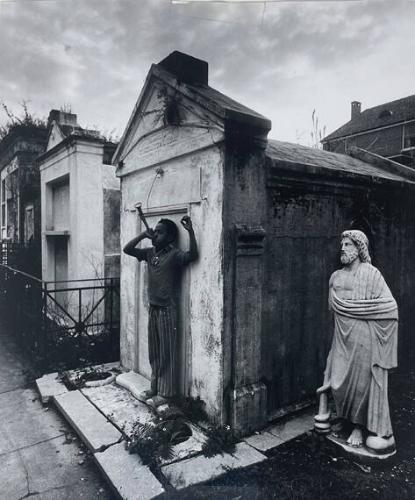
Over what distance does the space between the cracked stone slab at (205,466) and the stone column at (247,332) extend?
36cm

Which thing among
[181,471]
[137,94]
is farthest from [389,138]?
[181,471]

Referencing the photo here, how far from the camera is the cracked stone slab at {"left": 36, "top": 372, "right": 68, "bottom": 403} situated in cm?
511

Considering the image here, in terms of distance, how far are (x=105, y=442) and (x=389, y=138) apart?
19276 millimetres

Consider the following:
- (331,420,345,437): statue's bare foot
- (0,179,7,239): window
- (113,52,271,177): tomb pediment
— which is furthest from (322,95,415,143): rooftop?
(331,420,345,437): statue's bare foot

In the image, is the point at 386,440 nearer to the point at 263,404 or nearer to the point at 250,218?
the point at 263,404

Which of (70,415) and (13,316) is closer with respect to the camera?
(70,415)

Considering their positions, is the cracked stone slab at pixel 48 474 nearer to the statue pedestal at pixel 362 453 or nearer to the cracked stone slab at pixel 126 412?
the cracked stone slab at pixel 126 412

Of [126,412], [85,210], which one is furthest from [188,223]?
[85,210]

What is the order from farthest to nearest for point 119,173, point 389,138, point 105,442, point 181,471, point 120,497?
point 389,138 < point 119,173 < point 105,442 < point 181,471 < point 120,497

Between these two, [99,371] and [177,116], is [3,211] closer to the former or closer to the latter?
[99,371]

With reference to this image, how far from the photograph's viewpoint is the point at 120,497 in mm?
3141

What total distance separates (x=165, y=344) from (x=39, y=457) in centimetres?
176

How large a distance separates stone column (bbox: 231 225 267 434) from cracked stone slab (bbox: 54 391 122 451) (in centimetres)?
140

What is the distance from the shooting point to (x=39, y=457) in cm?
394
